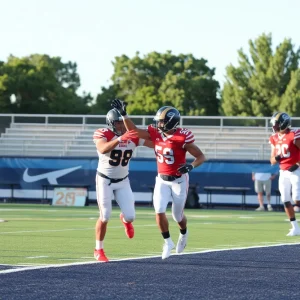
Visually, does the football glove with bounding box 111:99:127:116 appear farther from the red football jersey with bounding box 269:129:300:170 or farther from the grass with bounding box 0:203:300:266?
the red football jersey with bounding box 269:129:300:170

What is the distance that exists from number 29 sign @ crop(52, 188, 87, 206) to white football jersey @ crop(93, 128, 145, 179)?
18305 mm

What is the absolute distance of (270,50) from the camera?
67.1m

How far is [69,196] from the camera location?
98.5 ft

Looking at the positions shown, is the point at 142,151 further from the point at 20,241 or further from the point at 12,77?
the point at 12,77

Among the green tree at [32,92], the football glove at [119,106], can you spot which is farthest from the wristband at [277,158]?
the green tree at [32,92]

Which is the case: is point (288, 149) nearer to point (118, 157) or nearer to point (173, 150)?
point (173, 150)

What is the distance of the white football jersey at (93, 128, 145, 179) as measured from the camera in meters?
11.3

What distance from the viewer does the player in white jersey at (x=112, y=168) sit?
1118cm

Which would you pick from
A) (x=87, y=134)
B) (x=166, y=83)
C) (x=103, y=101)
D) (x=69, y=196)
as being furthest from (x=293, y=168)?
(x=103, y=101)

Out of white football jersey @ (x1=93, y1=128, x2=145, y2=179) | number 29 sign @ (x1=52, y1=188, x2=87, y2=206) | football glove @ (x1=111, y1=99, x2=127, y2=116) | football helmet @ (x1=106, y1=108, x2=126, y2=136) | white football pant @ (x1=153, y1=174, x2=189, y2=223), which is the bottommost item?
number 29 sign @ (x1=52, y1=188, x2=87, y2=206)

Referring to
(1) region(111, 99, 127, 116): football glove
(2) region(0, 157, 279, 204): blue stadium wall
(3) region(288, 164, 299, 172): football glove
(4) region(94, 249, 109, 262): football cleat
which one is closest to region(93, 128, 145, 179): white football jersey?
(1) region(111, 99, 127, 116): football glove

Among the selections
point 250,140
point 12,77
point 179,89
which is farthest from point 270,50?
point 250,140

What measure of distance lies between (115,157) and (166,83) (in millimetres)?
62995

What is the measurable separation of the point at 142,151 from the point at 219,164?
3844 mm
